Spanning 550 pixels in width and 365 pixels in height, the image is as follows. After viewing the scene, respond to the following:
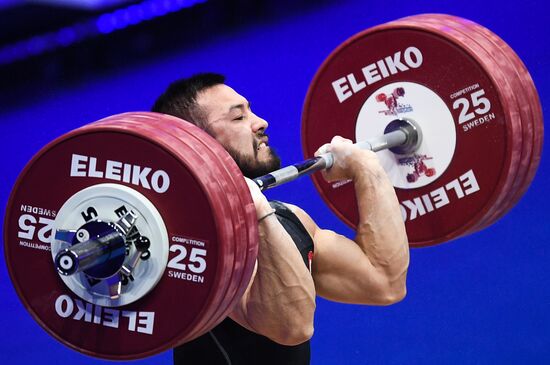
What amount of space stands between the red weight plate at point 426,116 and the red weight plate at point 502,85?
0.02 meters

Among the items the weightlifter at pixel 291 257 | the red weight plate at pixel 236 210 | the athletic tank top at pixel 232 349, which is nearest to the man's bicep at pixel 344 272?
the weightlifter at pixel 291 257

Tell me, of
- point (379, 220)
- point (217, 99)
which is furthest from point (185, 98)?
point (379, 220)

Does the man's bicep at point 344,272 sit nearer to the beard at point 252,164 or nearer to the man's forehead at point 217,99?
the beard at point 252,164

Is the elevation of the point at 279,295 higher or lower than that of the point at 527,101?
lower

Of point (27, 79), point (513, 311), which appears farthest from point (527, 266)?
point (27, 79)

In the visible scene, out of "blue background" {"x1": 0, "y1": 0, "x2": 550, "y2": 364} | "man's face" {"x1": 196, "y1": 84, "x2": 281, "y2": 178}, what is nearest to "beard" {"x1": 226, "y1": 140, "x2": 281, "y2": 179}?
"man's face" {"x1": 196, "y1": 84, "x2": 281, "y2": 178}

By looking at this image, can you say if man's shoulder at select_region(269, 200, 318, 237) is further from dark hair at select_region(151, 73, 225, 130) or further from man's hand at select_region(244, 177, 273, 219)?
man's hand at select_region(244, 177, 273, 219)

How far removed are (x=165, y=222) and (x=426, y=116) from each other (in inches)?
41.2

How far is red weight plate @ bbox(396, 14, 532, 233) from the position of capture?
7.75 ft

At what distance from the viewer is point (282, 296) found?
207 cm

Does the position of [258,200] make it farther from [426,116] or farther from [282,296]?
[426,116]

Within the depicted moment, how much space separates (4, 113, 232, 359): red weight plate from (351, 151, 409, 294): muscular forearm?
2.43 feet

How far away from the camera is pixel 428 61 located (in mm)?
2449

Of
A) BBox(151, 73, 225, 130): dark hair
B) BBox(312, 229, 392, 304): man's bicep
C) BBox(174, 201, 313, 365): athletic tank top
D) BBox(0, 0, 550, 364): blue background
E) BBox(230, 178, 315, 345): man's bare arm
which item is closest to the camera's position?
BBox(230, 178, 315, 345): man's bare arm
